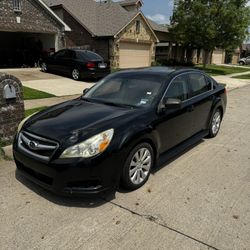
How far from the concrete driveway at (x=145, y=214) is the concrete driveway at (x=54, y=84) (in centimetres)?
720

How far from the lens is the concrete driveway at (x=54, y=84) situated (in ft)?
38.2

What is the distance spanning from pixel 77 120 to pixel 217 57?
45354 mm

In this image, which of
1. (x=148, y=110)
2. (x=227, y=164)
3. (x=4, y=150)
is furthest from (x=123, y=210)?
(x=4, y=150)

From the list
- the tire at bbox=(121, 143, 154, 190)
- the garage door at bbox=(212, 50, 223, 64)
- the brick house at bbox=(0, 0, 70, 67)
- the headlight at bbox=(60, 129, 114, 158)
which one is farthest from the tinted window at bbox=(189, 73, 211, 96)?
the garage door at bbox=(212, 50, 223, 64)

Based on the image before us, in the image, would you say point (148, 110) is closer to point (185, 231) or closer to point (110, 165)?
point (110, 165)

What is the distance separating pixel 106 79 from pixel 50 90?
274 inches

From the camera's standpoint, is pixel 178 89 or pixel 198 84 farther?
pixel 198 84

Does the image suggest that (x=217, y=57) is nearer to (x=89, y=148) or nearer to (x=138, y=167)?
(x=138, y=167)

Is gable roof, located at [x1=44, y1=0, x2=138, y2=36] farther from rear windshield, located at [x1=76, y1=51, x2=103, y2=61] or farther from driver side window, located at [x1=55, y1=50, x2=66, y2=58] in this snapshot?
rear windshield, located at [x1=76, y1=51, x2=103, y2=61]

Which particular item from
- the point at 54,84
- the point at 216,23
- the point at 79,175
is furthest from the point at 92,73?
the point at 216,23

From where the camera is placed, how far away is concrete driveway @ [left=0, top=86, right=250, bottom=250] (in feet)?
9.77

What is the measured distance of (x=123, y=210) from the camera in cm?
352

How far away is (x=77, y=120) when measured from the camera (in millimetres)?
3805

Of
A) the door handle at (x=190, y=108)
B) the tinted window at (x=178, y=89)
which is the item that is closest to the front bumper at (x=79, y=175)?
the tinted window at (x=178, y=89)
